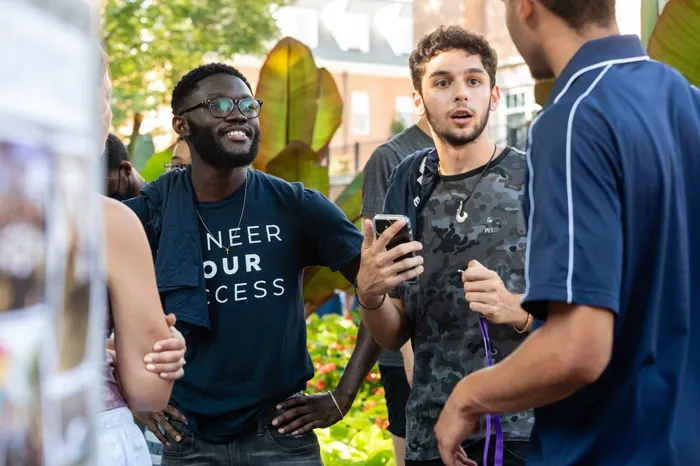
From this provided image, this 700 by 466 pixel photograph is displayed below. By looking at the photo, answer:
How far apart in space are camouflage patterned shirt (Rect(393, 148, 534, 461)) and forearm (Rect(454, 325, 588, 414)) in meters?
1.26

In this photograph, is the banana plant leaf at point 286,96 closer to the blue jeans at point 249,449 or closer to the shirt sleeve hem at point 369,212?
the shirt sleeve hem at point 369,212

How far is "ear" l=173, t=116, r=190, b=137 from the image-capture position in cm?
440

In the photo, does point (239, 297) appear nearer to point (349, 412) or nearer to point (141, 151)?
point (349, 412)

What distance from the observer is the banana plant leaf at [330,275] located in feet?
25.4

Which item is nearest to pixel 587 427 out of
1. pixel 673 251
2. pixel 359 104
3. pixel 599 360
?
pixel 599 360

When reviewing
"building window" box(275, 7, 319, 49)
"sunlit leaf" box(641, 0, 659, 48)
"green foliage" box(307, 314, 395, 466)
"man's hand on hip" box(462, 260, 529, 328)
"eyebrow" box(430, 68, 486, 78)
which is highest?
"building window" box(275, 7, 319, 49)

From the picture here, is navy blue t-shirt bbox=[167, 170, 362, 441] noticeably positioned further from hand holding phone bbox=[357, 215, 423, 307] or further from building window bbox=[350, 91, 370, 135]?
building window bbox=[350, 91, 370, 135]

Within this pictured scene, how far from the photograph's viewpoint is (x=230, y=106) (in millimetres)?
4273

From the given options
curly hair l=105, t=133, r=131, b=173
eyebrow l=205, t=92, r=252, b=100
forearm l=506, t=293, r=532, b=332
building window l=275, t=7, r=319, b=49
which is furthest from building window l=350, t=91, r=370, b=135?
forearm l=506, t=293, r=532, b=332

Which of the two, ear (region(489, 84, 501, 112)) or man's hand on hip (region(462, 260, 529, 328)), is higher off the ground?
ear (region(489, 84, 501, 112))

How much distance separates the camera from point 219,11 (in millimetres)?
24781

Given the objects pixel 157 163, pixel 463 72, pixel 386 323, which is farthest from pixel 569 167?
pixel 157 163

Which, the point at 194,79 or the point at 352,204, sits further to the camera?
the point at 352,204

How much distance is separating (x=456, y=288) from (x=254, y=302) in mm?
819
